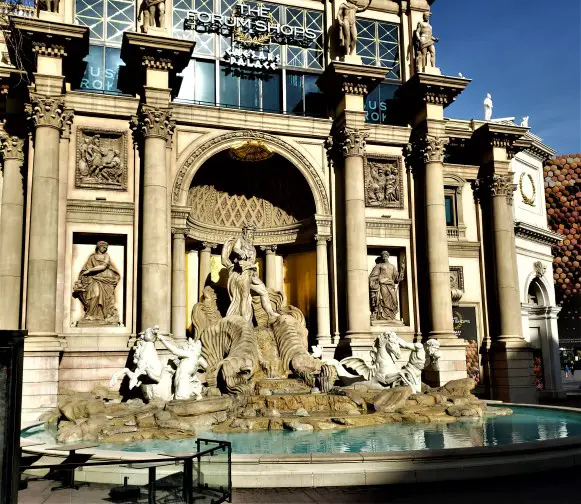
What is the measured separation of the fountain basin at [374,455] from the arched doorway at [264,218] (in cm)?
1172

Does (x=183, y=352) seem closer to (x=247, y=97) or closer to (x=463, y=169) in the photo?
(x=247, y=97)

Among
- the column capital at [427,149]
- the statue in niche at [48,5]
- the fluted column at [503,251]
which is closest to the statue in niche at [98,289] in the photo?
the statue in niche at [48,5]

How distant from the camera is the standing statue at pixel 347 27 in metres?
26.2

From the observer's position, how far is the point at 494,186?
92.9ft

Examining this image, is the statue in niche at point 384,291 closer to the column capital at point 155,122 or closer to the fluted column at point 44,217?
the column capital at point 155,122

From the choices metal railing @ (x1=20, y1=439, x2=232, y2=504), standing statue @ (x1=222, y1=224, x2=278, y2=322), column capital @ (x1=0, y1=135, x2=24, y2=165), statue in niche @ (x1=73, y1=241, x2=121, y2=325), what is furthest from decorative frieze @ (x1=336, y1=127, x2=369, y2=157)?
metal railing @ (x1=20, y1=439, x2=232, y2=504)

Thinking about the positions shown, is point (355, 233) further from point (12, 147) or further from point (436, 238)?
point (12, 147)

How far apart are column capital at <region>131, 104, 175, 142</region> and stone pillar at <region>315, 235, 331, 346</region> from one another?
7342 mm

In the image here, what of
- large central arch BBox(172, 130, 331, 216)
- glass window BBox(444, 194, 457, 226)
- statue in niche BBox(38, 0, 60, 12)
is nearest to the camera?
statue in niche BBox(38, 0, 60, 12)

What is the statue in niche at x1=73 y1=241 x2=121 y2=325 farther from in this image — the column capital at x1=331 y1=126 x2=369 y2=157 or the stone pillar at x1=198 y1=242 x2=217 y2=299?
the column capital at x1=331 y1=126 x2=369 y2=157

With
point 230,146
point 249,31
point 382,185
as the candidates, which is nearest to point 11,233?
point 230,146

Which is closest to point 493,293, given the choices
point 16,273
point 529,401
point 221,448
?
point 529,401

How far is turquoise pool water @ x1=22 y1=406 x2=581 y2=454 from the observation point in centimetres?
1239

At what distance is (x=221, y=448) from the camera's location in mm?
8914
